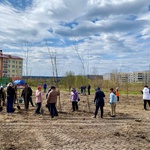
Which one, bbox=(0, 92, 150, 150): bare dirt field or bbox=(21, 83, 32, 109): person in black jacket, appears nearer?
bbox=(0, 92, 150, 150): bare dirt field

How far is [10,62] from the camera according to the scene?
9050cm

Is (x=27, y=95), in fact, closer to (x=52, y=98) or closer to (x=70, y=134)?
(x=52, y=98)

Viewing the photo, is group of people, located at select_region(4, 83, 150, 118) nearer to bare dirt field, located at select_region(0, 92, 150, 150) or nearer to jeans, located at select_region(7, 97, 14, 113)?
jeans, located at select_region(7, 97, 14, 113)

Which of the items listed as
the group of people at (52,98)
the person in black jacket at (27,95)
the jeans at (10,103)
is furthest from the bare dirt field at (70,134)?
the person in black jacket at (27,95)

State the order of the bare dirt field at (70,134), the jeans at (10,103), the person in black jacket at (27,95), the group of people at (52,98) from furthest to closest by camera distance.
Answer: the person in black jacket at (27,95) < the jeans at (10,103) < the group of people at (52,98) < the bare dirt field at (70,134)

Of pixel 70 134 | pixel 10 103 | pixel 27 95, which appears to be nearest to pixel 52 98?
pixel 10 103

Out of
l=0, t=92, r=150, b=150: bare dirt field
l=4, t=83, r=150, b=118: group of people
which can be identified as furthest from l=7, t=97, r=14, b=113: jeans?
l=0, t=92, r=150, b=150: bare dirt field

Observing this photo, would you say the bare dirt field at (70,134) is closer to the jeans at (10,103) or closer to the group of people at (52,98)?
the group of people at (52,98)

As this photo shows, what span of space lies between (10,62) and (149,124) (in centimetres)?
8513

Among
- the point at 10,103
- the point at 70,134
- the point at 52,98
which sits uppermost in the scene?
the point at 52,98

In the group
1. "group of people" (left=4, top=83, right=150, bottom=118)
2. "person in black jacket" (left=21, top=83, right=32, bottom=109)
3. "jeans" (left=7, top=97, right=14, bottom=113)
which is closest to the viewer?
"group of people" (left=4, top=83, right=150, bottom=118)

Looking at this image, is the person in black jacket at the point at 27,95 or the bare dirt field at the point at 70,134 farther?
the person in black jacket at the point at 27,95

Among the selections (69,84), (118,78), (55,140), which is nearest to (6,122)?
(55,140)

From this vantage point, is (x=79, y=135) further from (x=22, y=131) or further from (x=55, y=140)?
(x=22, y=131)
